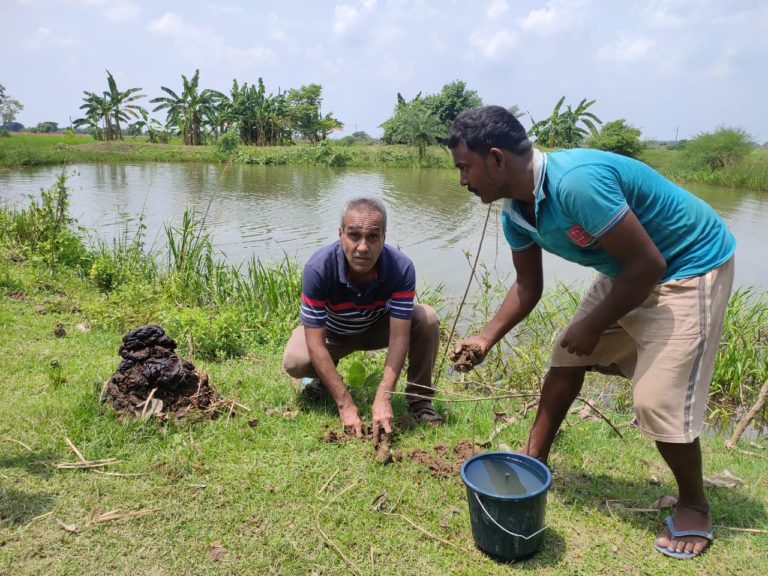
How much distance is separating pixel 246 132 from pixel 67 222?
41.7 meters

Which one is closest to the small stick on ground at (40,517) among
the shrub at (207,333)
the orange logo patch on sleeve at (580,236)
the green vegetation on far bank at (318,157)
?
the shrub at (207,333)

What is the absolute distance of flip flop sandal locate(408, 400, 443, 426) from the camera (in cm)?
334

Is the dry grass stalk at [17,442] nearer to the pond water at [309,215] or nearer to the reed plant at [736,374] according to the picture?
the pond water at [309,215]

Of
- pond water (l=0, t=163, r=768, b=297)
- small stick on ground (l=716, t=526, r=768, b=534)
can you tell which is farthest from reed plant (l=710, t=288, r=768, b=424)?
small stick on ground (l=716, t=526, r=768, b=534)

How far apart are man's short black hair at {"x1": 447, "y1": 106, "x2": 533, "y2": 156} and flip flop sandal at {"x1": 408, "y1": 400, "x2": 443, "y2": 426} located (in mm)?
1713

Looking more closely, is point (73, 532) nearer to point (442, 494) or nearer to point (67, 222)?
point (442, 494)

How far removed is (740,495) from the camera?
9.04ft

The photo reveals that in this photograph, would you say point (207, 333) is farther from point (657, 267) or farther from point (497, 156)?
point (657, 267)

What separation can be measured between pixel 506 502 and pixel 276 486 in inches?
42.6

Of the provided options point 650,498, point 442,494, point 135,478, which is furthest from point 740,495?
point 135,478

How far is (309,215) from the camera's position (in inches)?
515

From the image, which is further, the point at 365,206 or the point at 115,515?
the point at 365,206

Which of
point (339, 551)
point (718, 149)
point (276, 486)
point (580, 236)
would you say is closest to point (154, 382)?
point (276, 486)

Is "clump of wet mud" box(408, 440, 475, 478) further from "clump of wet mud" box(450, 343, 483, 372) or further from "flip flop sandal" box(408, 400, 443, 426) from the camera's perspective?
"clump of wet mud" box(450, 343, 483, 372)
